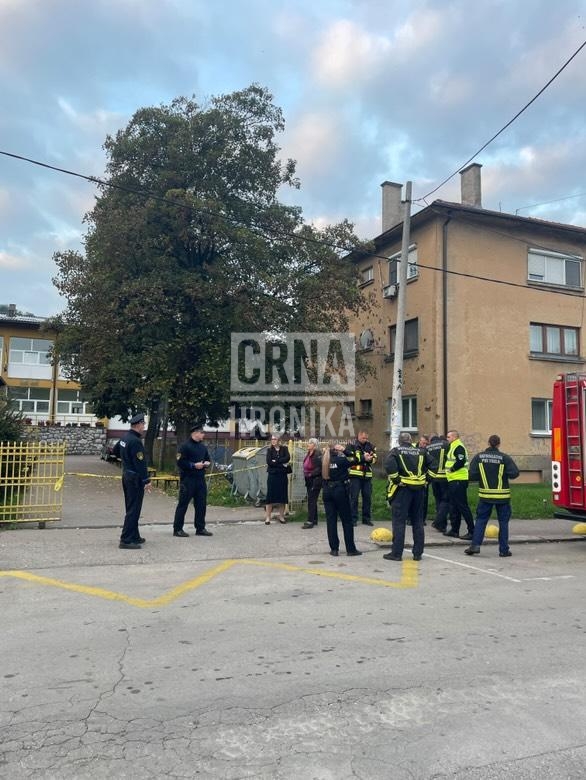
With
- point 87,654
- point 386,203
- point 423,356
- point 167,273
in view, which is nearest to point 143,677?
point 87,654

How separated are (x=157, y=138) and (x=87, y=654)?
689 inches

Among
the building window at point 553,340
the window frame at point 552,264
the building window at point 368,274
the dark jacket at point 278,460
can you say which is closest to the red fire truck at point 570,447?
the dark jacket at point 278,460

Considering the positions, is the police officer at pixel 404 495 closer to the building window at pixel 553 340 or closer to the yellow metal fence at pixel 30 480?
the yellow metal fence at pixel 30 480

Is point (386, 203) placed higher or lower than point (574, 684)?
higher

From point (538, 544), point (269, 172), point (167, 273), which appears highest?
point (269, 172)

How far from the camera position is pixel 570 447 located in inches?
415

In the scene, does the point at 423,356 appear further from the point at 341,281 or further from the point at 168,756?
the point at 168,756

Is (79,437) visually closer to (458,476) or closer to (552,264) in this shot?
(552,264)

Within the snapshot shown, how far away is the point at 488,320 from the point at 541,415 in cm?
391

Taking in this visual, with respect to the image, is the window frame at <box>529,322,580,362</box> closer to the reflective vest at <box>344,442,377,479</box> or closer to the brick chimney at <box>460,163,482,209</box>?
the brick chimney at <box>460,163,482,209</box>

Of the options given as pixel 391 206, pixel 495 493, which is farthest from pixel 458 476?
pixel 391 206

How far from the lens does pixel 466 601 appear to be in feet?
21.6

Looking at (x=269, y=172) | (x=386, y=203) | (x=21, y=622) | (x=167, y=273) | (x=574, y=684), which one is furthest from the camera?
(x=386, y=203)

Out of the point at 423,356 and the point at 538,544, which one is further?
the point at 423,356
